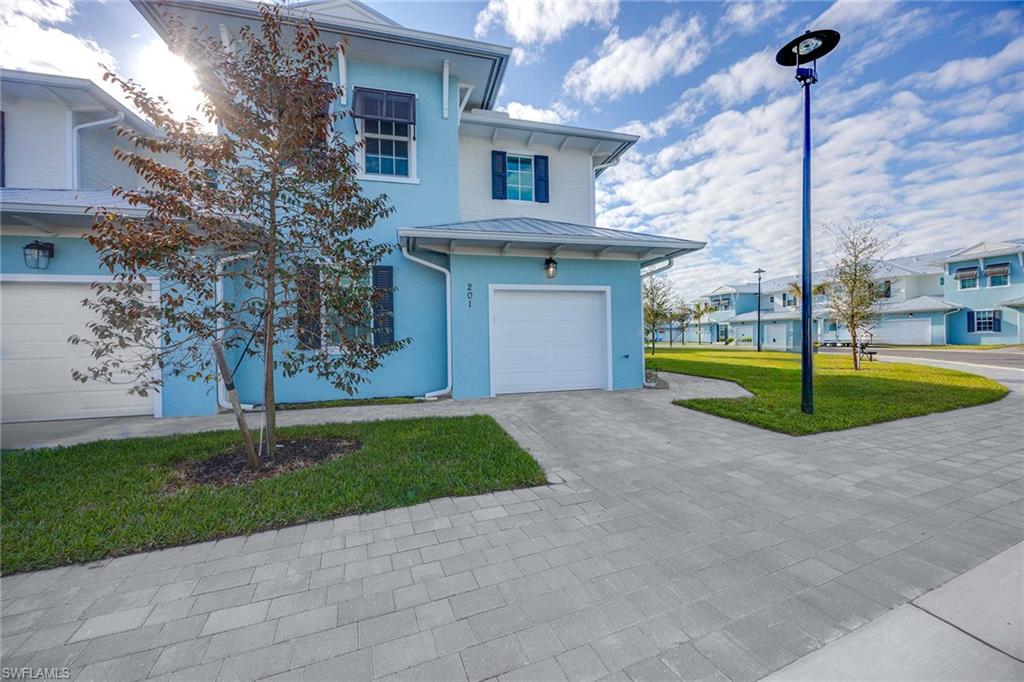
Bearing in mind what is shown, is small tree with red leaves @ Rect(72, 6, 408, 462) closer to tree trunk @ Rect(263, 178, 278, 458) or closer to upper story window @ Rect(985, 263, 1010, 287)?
tree trunk @ Rect(263, 178, 278, 458)

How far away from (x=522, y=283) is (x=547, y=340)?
1360mm

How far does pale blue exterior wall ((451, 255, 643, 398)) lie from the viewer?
720 centimetres

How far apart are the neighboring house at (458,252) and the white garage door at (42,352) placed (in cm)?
61

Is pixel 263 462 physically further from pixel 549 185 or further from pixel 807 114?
pixel 807 114

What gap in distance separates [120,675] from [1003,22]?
1081 cm

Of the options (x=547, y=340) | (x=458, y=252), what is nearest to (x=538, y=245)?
(x=458, y=252)

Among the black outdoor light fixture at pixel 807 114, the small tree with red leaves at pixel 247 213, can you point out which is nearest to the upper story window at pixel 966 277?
the black outdoor light fixture at pixel 807 114

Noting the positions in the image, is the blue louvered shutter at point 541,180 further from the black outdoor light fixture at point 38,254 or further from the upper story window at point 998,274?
the upper story window at point 998,274

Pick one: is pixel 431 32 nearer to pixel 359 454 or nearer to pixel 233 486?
pixel 359 454

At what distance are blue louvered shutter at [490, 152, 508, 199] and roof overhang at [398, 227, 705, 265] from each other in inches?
84.3

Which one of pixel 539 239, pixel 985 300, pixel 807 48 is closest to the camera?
pixel 807 48

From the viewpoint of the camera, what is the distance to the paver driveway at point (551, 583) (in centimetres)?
162

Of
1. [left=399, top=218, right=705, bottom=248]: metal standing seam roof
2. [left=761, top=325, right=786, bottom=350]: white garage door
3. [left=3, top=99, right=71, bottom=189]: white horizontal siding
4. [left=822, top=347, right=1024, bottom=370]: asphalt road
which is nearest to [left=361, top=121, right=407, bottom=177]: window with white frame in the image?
[left=399, top=218, right=705, bottom=248]: metal standing seam roof

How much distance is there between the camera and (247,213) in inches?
152
